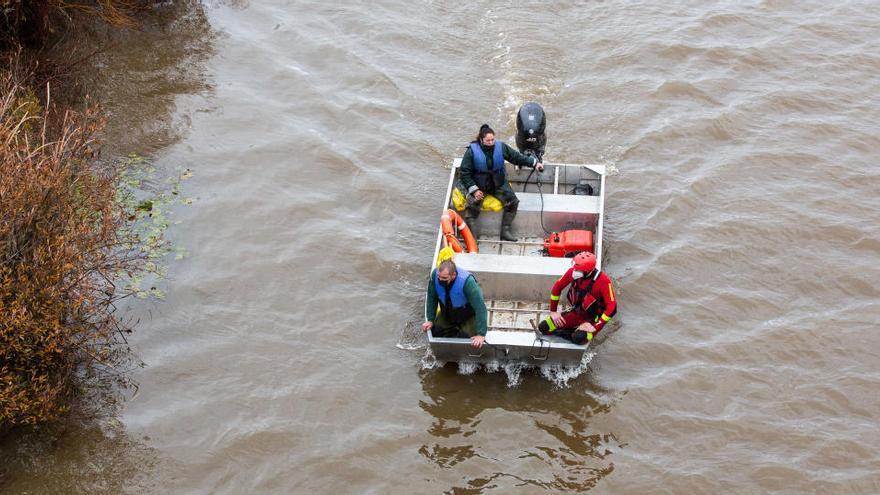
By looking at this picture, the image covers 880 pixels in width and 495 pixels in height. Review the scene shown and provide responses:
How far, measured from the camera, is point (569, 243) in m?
11.0

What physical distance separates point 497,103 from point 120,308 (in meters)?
7.64

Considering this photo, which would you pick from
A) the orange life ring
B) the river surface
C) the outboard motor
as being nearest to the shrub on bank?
the river surface

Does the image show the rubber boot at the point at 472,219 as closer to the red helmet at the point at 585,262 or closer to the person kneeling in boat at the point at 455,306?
the person kneeling in boat at the point at 455,306

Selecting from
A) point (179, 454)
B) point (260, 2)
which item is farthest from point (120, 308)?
point (260, 2)

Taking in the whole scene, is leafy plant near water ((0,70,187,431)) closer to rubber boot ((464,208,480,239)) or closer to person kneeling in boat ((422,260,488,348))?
person kneeling in boat ((422,260,488,348))

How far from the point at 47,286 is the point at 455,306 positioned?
4304 millimetres

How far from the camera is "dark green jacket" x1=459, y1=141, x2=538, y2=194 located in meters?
11.4

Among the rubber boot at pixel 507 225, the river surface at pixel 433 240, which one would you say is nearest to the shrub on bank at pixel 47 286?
the river surface at pixel 433 240

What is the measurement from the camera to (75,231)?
9148 millimetres

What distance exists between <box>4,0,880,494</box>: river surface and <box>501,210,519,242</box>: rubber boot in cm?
121

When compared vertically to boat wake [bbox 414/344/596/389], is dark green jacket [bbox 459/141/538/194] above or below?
above

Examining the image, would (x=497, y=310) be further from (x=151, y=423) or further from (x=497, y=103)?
(x=497, y=103)

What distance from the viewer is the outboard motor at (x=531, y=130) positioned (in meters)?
12.2

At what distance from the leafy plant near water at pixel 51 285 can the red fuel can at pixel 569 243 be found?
5.34 metres
